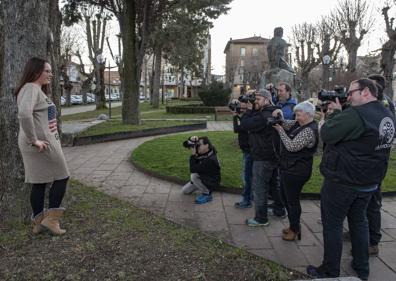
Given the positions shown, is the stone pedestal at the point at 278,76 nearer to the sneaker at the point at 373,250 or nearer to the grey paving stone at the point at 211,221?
the grey paving stone at the point at 211,221

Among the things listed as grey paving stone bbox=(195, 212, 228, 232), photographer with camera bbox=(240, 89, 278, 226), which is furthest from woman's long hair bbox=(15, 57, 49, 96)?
grey paving stone bbox=(195, 212, 228, 232)

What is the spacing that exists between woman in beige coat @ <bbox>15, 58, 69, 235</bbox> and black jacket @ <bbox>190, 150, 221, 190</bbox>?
2.28 metres

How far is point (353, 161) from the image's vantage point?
2.99 m

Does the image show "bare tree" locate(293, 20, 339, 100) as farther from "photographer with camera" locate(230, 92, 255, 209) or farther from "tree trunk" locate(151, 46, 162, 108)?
"photographer with camera" locate(230, 92, 255, 209)

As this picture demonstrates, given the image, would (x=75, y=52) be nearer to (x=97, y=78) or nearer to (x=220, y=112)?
(x=97, y=78)

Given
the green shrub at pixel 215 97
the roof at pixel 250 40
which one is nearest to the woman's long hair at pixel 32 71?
the green shrub at pixel 215 97

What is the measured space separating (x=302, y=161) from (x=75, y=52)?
4487 centimetres

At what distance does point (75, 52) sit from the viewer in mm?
44562

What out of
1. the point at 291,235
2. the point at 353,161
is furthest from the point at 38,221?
the point at 353,161

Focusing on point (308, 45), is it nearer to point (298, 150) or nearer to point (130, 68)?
point (130, 68)

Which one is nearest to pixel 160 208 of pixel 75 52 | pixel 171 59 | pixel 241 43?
pixel 171 59

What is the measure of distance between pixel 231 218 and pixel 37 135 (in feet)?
8.69

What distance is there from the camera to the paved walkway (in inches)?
151

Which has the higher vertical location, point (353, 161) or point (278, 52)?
point (278, 52)
